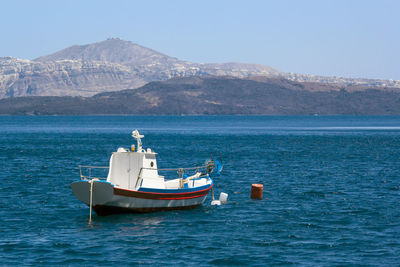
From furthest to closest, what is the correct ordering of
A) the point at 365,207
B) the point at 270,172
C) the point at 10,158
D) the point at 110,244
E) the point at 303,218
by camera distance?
1. the point at 10,158
2. the point at 270,172
3. the point at 365,207
4. the point at 303,218
5. the point at 110,244

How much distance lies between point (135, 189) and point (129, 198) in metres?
0.94

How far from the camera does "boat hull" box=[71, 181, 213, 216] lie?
34.4m

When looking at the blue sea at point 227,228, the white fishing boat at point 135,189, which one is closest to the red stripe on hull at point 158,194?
the white fishing boat at point 135,189

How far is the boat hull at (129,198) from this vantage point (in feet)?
113

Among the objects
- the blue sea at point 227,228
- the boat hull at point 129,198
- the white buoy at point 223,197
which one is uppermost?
the boat hull at point 129,198

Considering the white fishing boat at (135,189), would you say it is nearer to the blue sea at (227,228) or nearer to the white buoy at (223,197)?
the blue sea at (227,228)

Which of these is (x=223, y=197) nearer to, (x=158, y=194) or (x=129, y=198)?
(x=158, y=194)

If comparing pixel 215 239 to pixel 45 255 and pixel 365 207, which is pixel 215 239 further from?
pixel 365 207

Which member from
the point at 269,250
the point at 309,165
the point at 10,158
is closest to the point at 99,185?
the point at 269,250

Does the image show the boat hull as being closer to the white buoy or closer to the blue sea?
the blue sea

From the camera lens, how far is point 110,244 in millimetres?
29656

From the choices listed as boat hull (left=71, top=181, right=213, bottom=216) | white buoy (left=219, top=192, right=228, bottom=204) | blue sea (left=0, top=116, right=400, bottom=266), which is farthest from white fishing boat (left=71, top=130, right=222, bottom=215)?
white buoy (left=219, top=192, right=228, bottom=204)

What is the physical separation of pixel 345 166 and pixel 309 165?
4226mm

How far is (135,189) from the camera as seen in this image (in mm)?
36125
